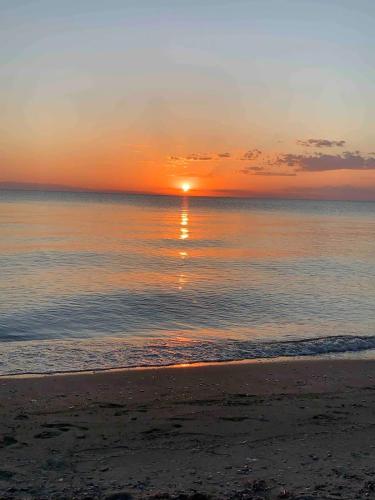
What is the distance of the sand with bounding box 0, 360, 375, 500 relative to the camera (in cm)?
615

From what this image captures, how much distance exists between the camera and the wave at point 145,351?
1191 centimetres

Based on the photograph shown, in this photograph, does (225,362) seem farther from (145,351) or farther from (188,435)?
(188,435)

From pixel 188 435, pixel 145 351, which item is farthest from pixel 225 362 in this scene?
pixel 188 435

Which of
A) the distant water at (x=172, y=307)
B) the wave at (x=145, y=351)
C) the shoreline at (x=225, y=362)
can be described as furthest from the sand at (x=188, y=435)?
the distant water at (x=172, y=307)

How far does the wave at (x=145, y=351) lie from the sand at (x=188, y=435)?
986mm

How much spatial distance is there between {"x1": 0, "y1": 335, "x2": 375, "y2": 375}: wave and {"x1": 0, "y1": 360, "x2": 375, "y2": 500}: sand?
986 mm

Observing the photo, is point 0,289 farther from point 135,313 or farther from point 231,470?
point 231,470

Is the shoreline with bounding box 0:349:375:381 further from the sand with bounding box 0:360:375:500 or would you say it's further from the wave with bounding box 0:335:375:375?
the sand with bounding box 0:360:375:500

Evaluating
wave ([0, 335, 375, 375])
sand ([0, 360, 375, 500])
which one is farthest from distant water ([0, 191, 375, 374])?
sand ([0, 360, 375, 500])

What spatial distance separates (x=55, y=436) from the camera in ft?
24.7

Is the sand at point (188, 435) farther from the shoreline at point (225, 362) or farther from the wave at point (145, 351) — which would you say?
the wave at point (145, 351)

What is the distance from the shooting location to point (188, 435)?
25.1ft

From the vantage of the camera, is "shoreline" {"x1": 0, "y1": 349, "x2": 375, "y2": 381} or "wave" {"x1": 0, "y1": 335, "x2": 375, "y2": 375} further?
"wave" {"x1": 0, "y1": 335, "x2": 375, "y2": 375}

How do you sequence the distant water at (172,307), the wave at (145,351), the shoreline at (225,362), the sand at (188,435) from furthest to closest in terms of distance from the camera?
the distant water at (172,307)
the wave at (145,351)
the shoreline at (225,362)
the sand at (188,435)
